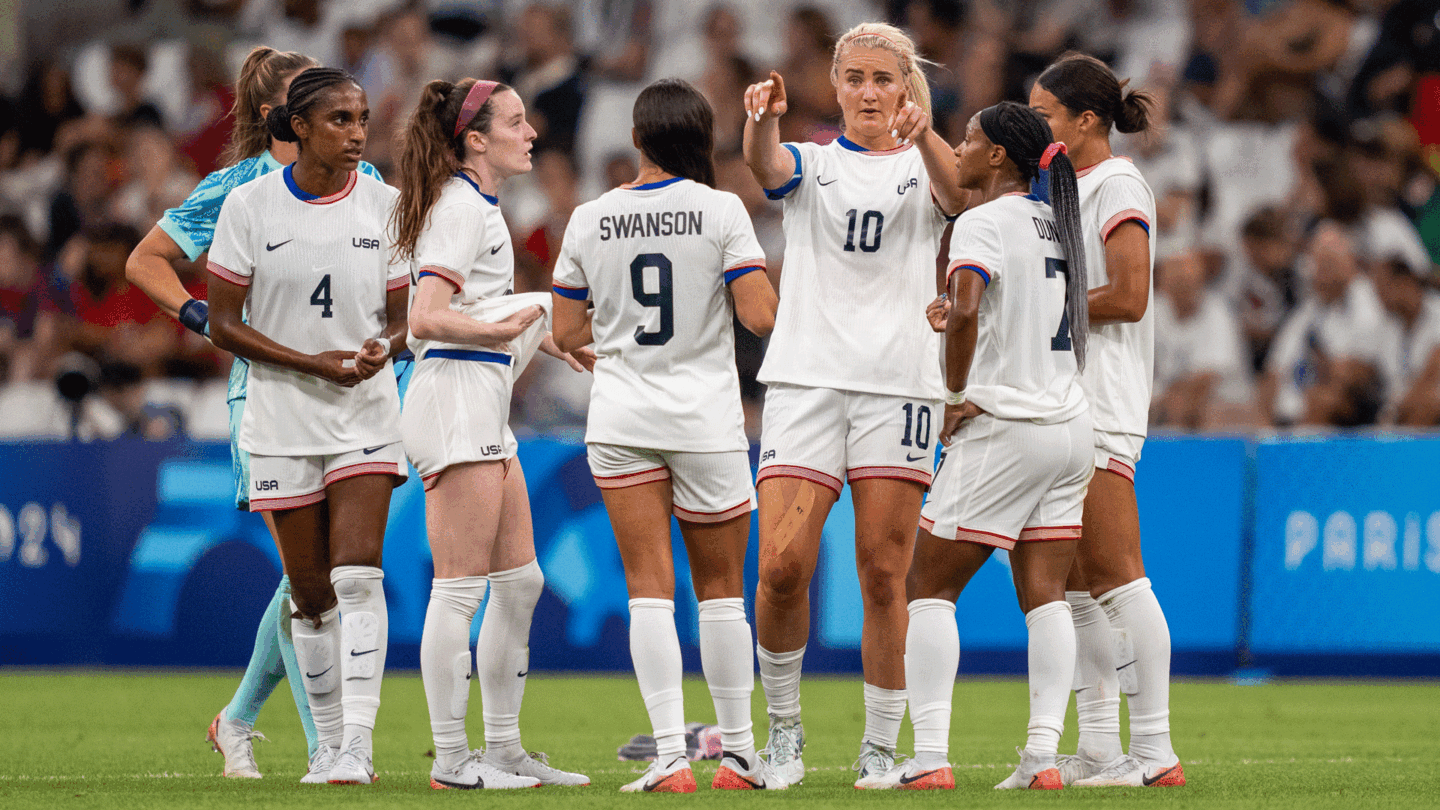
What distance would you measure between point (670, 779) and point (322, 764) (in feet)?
4.05

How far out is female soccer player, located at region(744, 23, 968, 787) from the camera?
212 inches

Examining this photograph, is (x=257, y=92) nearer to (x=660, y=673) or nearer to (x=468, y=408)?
(x=468, y=408)

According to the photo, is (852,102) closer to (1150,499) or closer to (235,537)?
(1150,499)

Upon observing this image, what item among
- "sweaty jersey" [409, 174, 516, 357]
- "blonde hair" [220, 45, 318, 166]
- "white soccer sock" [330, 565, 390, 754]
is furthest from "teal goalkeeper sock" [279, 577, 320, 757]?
"blonde hair" [220, 45, 318, 166]

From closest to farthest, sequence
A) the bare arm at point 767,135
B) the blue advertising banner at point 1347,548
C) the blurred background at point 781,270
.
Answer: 1. the bare arm at point 767,135
2. the blue advertising banner at point 1347,548
3. the blurred background at point 781,270

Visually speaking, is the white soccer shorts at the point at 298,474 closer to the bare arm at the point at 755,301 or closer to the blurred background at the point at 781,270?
the bare arm at the point at 755,301

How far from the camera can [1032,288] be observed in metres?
5.07

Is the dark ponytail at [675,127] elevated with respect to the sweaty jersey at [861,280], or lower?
elevated

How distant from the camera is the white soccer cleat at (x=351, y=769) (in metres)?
5.32

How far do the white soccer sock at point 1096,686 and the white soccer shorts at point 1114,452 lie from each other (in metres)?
0.44

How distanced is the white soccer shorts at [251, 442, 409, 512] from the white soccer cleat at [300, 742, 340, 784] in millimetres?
810

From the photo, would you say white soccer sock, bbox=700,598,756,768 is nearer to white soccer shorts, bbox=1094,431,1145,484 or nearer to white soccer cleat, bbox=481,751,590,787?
white soccer cleat, bbox=481,751,590,787

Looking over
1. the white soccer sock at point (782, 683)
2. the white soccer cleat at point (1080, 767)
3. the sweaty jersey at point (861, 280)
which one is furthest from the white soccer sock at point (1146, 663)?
the white soccer sock at point (782, 683)

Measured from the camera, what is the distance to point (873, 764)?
535 centimetres
